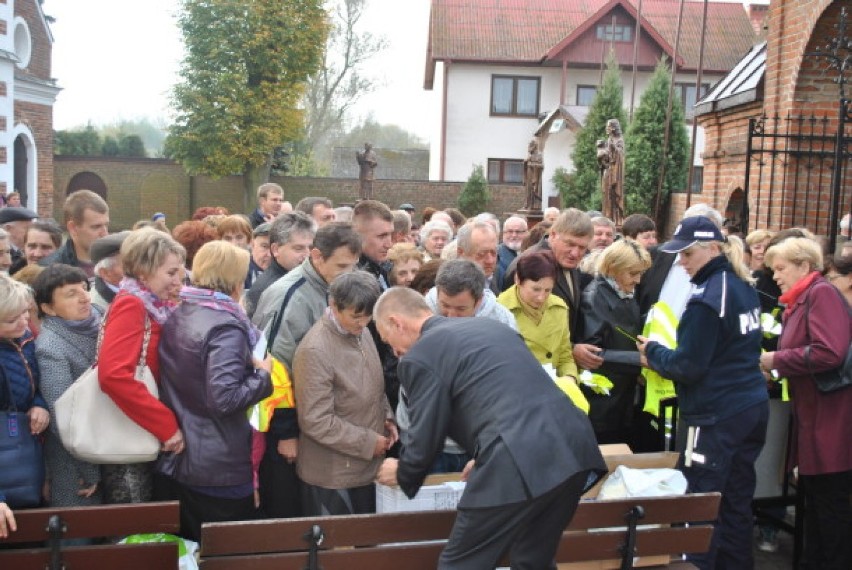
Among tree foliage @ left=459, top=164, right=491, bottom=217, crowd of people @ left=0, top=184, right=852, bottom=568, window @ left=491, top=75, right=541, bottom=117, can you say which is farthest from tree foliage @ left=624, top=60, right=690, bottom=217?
crowd of people @ left=0, top=184, right=852, bottom=568

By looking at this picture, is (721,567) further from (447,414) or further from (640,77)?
(640,77)

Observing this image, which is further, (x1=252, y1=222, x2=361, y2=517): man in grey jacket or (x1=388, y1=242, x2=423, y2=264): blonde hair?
(x1=388, y1=242, x2=423, y2=264): blonde hair

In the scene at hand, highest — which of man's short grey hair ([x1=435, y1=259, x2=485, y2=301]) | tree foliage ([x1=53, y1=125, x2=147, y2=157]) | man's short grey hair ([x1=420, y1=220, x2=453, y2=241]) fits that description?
tree foliage ([x1=53, y1=125, x2=147, y2=157])

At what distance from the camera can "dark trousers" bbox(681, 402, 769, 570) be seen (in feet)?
14.7

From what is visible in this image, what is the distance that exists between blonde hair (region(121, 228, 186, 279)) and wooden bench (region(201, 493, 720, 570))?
123cm

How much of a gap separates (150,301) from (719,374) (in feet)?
9.56

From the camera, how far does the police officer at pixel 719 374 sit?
174 inches

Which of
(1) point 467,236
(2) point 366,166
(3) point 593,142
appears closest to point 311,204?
(1) point 467,236

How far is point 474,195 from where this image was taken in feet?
104

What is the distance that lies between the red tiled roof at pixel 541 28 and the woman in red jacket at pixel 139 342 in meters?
32.3

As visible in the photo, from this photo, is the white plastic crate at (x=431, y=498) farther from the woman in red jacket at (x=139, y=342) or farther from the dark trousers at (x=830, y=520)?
the dark trousers at (x=830, y=520)

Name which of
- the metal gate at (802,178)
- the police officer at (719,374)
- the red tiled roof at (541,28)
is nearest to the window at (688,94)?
the red tiled roof at (541,28)

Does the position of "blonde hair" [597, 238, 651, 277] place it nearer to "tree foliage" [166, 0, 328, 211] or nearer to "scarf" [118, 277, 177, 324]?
"scarf" [118, 277, 177, 324]

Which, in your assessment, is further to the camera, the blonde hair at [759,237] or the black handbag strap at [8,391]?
the blonde hair at [759,237]
